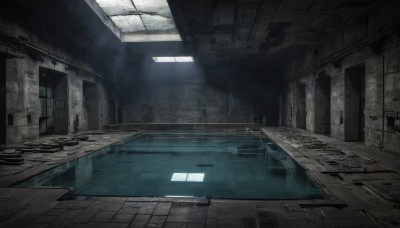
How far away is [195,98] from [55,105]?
979cm

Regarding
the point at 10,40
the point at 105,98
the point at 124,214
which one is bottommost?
the point at 124,214

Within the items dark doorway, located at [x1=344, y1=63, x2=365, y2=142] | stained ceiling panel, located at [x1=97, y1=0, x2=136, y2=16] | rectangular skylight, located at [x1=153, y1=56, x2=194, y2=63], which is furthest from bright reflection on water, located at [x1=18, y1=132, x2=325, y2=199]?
rectangular skylight, located at [x1=153, y1=56, x2=194, y2=63]

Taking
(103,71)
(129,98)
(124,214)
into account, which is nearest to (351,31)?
(124,214)

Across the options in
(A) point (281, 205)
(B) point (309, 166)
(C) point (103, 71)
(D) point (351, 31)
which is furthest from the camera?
(C) point (103, 71)

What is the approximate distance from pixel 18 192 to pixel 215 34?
8835 millimetres

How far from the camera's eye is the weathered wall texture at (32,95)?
8.93 meters

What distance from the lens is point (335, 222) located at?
3.02 meters

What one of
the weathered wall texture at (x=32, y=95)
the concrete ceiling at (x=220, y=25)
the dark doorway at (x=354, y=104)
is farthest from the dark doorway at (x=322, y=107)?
the weathered wall texture at (x=32, y=95)

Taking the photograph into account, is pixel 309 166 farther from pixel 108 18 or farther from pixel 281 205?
pixel 108 18

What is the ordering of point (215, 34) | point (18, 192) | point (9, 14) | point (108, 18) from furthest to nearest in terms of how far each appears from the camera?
point (215, 34) → point (108, 18) → point (9, 14) → point (18, 192)

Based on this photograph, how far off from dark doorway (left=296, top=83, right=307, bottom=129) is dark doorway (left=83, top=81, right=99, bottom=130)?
11.7 meters

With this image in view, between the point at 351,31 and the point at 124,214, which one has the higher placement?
the point at 351,31

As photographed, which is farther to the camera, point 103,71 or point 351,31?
point 103,71

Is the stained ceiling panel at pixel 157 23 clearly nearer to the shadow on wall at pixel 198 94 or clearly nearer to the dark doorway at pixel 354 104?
the dark doorway at pixel 354 104
